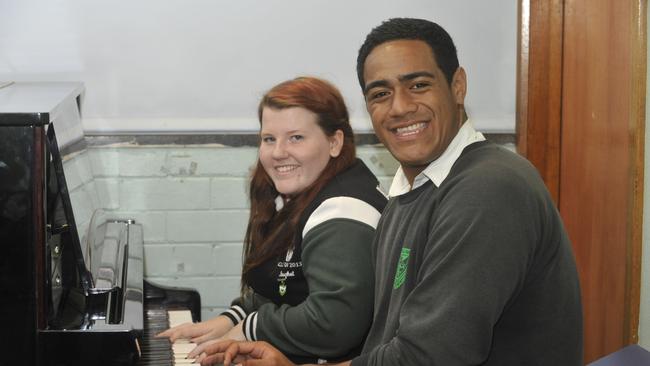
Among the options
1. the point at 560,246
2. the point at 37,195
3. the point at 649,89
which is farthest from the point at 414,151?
the point at 649,89

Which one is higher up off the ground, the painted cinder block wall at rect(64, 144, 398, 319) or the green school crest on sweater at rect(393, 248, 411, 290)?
the green school crest on sweater at rect(393, 248, 411, 290)

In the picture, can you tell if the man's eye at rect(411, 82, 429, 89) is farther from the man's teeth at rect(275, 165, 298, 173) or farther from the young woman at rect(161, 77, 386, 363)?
the man's teeth at rect(275, 165, 298, 173)

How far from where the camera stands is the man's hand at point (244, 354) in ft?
5.89

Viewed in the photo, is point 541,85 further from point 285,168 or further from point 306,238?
point 306,238

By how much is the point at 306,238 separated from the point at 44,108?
0.65 meters

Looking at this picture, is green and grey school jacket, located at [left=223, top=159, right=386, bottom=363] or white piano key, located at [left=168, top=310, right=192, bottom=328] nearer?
green and grey school jacket, located at [left=223, top=159, right=386, bottom=363]

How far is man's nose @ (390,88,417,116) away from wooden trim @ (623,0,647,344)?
4.18 feet

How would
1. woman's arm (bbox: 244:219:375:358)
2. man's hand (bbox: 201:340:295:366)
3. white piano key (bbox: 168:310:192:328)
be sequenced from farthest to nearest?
white piano key (bbox: 168:310:192:328)
woman's arm (bbox: 244:219:375:358)
man's hand (bbox: 201:340:295:366)

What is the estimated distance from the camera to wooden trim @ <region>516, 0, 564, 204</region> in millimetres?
3074

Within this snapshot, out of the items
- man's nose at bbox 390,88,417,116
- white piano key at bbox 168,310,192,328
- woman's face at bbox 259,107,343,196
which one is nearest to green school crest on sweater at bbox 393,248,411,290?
man's nose at bbox 390,88,417,116

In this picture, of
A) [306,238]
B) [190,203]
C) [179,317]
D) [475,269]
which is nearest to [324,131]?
[306,238]

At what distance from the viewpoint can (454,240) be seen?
4.54 feet

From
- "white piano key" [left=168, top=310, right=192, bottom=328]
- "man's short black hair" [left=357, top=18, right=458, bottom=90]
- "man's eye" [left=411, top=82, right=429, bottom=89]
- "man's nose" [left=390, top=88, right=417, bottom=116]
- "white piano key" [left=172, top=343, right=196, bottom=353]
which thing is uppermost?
"man's short black hair" [left=357, top=18, right=458, bottom=90]

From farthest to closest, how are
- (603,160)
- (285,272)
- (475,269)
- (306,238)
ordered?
(603,160), (285,272), (306,238), (475,269)
